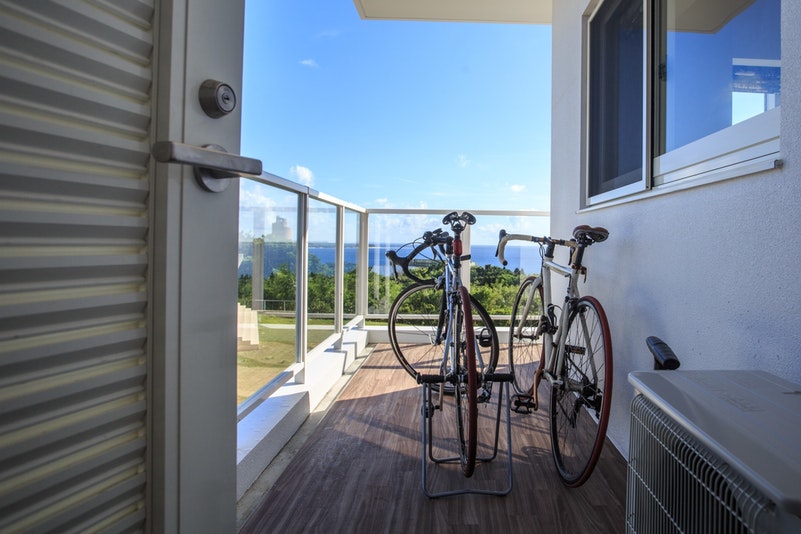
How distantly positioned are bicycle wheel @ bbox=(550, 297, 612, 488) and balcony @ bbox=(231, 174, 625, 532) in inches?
3.7

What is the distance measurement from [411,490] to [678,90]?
6.34 ft

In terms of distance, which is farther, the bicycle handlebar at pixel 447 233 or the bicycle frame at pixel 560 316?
the bicycle handlebar at pixel 447 233

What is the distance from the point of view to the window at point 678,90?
1331 millimetres

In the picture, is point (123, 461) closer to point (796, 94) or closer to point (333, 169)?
point (796, 94)

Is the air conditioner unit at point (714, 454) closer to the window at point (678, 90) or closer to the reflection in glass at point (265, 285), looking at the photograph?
the window at point (678, 90)

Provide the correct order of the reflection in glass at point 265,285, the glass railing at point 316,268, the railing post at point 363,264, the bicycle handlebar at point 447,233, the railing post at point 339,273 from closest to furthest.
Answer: the reflection in glass at point 265,285 < the glass railing at point 316,268 < the bicycle handlebar at point 447,233 < the railing post at point 339,273 < the railing post at point 363,264

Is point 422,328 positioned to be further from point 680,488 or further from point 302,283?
point 680,488

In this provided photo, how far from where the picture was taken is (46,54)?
1.38 ft

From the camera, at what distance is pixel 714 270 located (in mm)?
1369

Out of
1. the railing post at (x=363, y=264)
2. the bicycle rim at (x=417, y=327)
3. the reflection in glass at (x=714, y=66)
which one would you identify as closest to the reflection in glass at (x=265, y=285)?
the bicycle rim at (x=417, y=327)

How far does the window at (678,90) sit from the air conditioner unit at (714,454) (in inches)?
28.5

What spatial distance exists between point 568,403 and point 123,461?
193 centimetres

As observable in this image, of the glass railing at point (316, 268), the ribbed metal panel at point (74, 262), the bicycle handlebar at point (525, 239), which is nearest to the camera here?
the ribbed metal panel at point (74, 262)

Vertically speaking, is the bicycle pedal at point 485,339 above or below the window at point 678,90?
below
